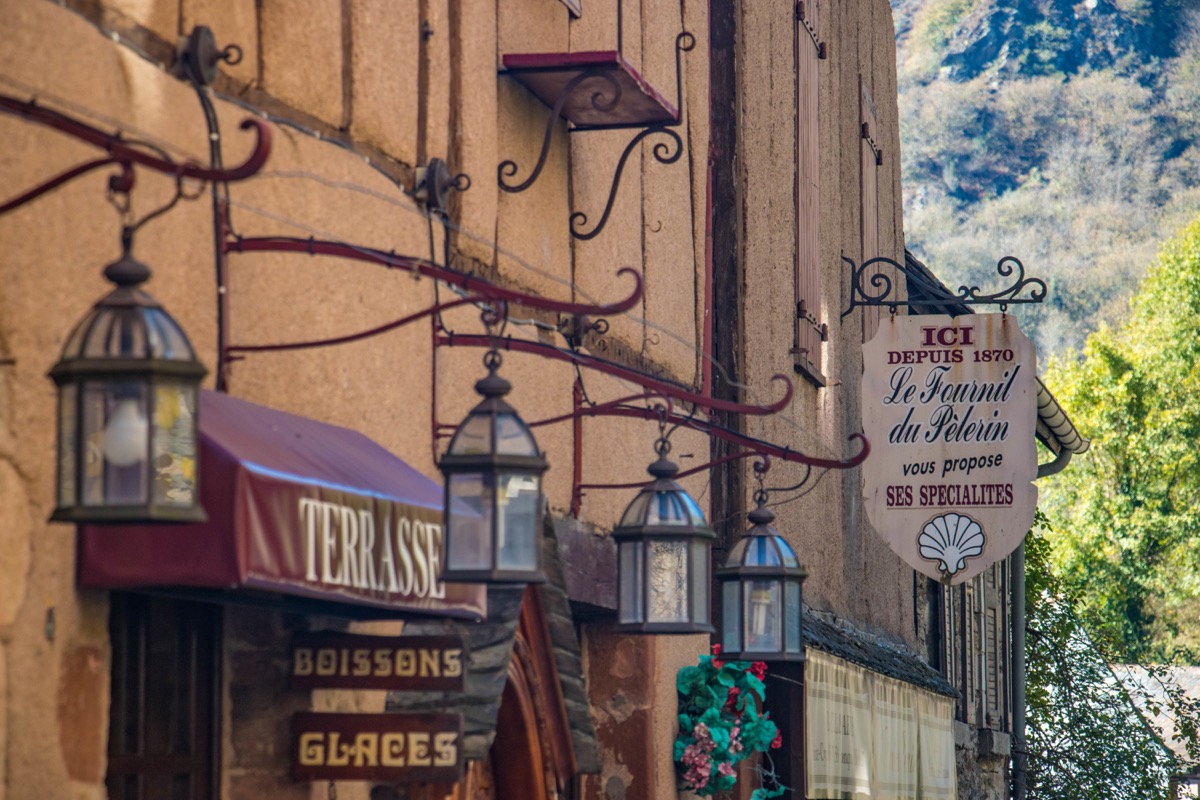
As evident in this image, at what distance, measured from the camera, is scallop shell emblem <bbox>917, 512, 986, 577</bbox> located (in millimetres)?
13258

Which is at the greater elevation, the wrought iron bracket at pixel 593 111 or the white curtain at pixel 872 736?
the wrought iron bracket at pixel 593 111

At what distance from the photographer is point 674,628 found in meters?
6.70

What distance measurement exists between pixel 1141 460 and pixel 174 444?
38.9 meters

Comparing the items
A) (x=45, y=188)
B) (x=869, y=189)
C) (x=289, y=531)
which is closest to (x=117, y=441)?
(x=45, y=188)

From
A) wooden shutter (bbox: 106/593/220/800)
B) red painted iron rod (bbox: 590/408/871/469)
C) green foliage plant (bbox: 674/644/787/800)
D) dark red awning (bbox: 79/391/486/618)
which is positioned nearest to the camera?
dark red awning (bbox: 79/391/486/618)

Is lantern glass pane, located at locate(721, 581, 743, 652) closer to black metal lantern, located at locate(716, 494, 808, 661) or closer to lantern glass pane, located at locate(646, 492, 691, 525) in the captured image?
black metal lantern, located at locate(716, 494, 808, 661)

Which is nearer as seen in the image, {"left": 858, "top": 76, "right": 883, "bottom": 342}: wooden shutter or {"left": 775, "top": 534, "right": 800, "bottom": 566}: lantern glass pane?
{"left": 775, "top": 534, "right": 800, "bottom": 566}: lantern glass pane

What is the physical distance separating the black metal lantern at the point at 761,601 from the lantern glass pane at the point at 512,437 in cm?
283

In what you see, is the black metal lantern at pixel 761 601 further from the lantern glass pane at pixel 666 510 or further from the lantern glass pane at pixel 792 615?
the lantern glass pane at pixel 666 510

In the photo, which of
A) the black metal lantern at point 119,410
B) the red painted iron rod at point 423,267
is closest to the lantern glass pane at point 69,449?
the black metal lantern at point 119,410

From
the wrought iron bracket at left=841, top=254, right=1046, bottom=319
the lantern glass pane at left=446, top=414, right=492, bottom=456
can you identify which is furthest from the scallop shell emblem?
the lantern glass pane at left=446, top=414, right=492, bottom=456

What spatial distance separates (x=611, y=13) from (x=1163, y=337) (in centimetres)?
3353

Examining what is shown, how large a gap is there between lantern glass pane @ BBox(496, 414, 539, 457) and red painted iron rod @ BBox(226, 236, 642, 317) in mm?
275

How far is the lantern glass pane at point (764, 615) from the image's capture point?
7.70m
